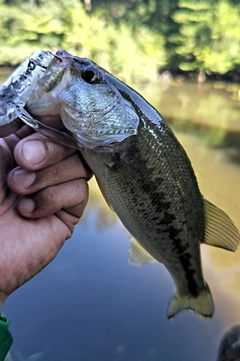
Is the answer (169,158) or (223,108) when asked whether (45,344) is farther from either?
(223,108)

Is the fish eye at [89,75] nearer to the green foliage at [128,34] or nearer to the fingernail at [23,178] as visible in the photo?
the fingernail at [23,178]

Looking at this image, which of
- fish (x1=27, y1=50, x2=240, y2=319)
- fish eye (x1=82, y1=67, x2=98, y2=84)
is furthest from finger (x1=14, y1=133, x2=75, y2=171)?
fish eye (x1=82, y1=67, x2=98, y2=84)

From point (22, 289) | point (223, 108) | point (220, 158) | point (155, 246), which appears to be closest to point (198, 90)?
point (223, 108)

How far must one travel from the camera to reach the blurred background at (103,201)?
3912 millimetres

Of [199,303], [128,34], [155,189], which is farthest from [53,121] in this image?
[128,34]

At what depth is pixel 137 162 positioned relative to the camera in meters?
1.49

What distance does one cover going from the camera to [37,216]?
1.53 metres

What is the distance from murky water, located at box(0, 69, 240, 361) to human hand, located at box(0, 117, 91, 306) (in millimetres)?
2552

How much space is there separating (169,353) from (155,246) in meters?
2.51

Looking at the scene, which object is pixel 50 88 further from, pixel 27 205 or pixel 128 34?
pixel 128 34

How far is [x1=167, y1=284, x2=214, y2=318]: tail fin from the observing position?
2094 millimetres

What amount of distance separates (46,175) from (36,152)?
126 millimetres

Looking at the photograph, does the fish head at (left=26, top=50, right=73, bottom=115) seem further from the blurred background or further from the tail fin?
the blurred background

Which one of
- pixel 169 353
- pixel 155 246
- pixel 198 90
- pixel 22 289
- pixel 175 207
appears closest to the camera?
pixel 175 207
